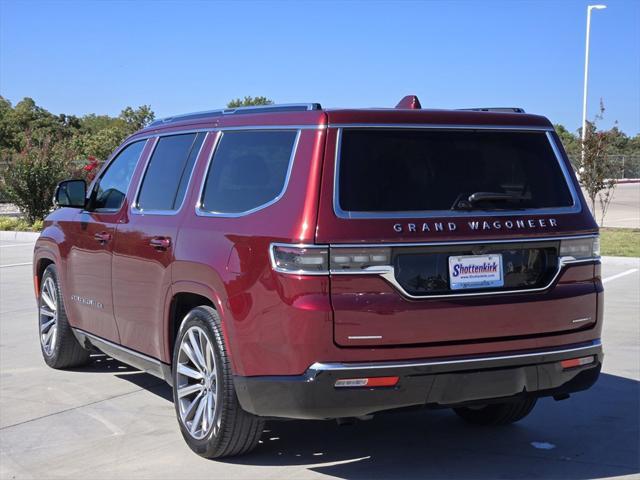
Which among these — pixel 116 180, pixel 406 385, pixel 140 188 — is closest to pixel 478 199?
pixel 406 385

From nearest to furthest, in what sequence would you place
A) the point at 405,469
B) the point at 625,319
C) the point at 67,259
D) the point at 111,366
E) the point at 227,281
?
the point at 227,281 < the point at 405,469 < the point at 67,259 < the point at 111,366 < the point at 625,319

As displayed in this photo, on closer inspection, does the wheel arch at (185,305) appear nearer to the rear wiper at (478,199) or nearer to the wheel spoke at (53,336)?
Result: the rear wiper at (478,199)

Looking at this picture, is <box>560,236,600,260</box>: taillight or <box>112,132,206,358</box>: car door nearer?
<box>560,236,600,260</box>: taillight

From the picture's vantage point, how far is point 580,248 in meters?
4.55

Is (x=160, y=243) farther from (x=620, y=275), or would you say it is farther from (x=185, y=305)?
(x=620, y=275)

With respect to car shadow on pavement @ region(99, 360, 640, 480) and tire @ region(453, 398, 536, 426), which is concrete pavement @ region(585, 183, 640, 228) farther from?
tire @ region(453, 398, 536, 426)

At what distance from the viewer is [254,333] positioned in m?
4.19

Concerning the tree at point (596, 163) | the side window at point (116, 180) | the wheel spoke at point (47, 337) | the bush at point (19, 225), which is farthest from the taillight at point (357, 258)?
the bush at point (19, 225)

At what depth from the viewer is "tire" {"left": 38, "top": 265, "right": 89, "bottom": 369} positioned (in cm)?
682

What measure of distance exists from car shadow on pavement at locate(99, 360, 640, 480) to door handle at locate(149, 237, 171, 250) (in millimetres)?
1286

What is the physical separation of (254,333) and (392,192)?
961mm

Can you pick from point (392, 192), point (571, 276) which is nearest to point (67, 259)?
point (392, 192)

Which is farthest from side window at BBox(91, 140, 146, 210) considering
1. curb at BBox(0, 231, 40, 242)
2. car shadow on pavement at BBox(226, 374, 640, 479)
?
curb at BBox(0, 231, 40, 242)

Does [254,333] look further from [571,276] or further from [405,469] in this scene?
[571,276]
